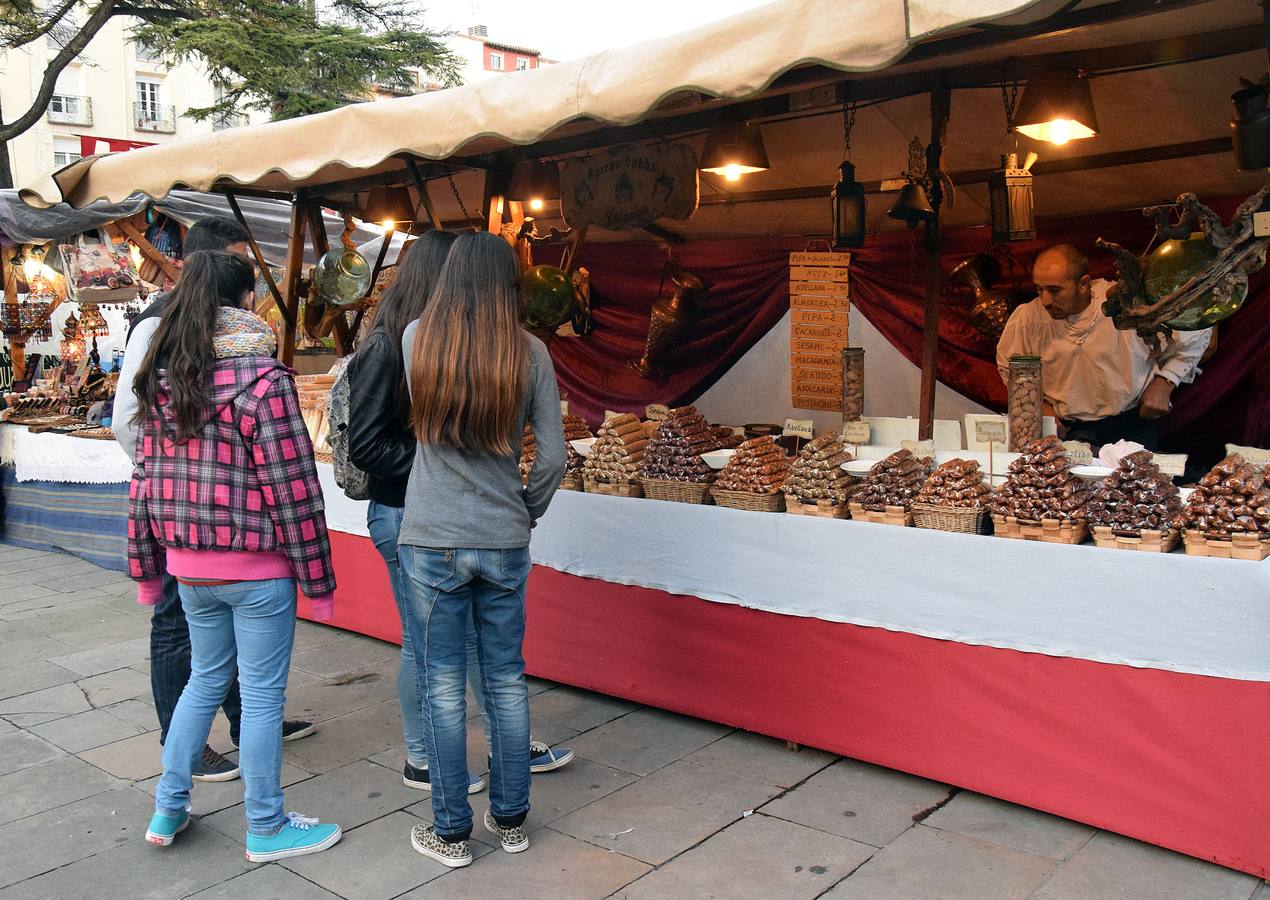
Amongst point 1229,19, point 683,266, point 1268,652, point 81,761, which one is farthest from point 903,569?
point 683,266

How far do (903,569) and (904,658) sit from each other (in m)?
0.29

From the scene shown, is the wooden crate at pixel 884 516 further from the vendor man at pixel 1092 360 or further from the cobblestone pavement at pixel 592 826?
the vendor man at pixel 1092 360

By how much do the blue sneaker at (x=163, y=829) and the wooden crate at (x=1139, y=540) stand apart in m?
2.80

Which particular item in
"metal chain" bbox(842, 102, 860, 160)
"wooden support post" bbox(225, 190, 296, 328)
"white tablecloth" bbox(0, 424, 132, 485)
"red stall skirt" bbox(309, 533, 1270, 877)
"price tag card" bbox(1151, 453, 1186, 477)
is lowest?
"red stall skirt" bbox(309, 533, 1270, 877)

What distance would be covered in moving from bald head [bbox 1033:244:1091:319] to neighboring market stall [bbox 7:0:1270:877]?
1.74 feet

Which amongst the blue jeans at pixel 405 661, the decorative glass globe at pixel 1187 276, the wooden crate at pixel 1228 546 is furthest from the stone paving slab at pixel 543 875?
the decorative glass globe at pixel 1187 276

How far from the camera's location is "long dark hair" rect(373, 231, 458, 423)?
2.83 m

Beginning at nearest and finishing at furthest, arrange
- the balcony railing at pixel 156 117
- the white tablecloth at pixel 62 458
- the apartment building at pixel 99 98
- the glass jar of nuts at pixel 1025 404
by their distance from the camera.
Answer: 1. the glass jar of nuts at pixel 1025 404
2. the white tablecloth at pixel 62 458
3. the apartment building at pixel 99 98
4. the balcony railing at pixel 156 117

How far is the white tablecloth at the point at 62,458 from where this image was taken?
672cm

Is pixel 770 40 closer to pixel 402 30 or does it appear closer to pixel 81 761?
pixel 81 761

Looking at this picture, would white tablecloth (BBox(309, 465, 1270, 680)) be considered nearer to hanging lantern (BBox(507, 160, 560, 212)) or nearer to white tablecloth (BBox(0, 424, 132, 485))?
hanging lantern (BBox(507, 160, 560, 212))

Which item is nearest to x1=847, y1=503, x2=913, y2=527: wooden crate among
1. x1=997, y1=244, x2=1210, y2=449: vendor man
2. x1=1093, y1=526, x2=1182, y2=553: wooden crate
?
x1=1093, y1=526, x2=1182, y2=553: wooden crate

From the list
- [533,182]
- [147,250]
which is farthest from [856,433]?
[147,250]

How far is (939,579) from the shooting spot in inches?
123
